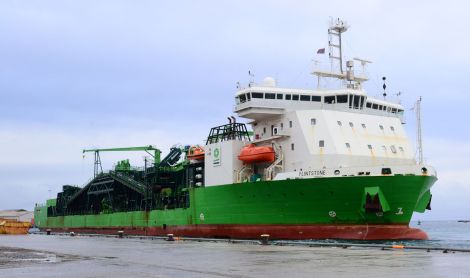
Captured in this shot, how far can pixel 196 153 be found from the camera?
43375 millimetres

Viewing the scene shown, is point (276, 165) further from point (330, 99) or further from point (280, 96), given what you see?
point (330, 99)

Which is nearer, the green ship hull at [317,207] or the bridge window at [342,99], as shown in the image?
the green ship hull at [317,207]

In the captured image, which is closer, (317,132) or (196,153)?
(317,132)

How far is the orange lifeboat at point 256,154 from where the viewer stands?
34938 mm

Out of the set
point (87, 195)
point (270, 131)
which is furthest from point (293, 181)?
point (87, 195)

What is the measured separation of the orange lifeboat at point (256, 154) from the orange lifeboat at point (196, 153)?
6778 millimetres

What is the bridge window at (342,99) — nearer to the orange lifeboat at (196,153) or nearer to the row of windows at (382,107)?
the row of windows at (382,107)

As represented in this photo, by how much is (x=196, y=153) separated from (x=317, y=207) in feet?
46.6

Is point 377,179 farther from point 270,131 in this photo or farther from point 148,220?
point 148,220

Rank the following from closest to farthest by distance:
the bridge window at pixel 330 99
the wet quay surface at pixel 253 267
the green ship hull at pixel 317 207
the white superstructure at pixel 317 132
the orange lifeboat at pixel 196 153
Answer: the wet quay surface at pixel 253 267
the green ship hull at pixel 317 207
the white superstructure at pixel 317 132
the bridge window at pixel 330 99
the orange lifeboat at pixel 196 153

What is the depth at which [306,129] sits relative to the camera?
34250 millimetres

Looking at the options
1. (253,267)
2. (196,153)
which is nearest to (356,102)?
(196,153)

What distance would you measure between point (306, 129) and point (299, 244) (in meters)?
10.1

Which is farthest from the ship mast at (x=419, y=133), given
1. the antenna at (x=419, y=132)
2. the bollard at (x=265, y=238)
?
the bollard at (x=265, y=238)
